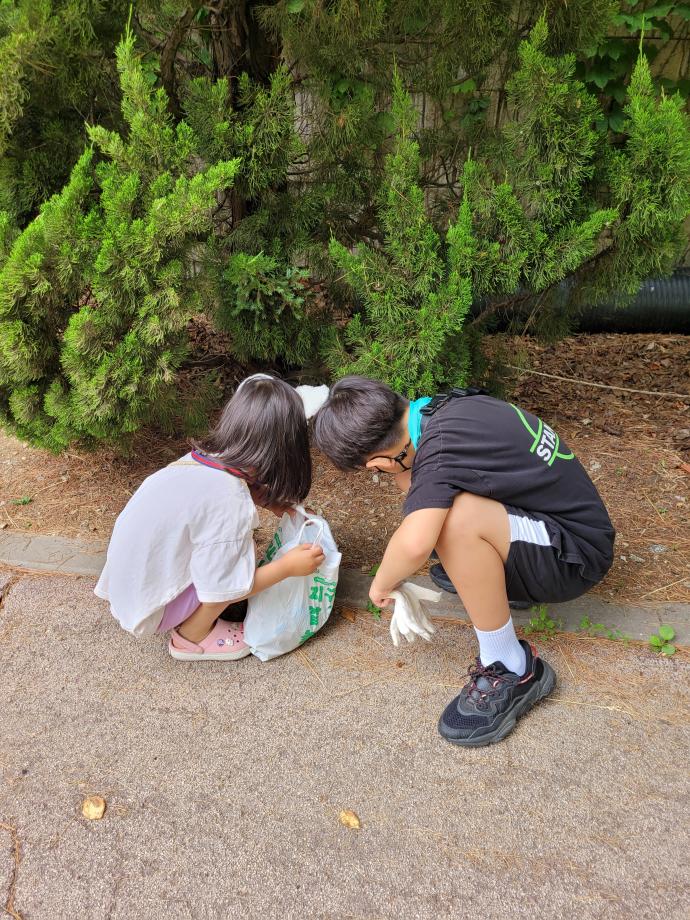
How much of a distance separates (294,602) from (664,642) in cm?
129

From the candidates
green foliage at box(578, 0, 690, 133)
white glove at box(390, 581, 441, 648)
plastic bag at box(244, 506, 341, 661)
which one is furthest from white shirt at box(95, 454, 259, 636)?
green foliage at box(578, 0, 690, 133)

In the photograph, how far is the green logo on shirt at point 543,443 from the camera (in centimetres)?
203

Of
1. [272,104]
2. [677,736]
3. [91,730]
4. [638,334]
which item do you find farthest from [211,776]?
[638,334]

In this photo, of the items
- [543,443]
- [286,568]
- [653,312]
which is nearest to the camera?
[543,443]

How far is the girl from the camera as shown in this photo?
6.91 ft

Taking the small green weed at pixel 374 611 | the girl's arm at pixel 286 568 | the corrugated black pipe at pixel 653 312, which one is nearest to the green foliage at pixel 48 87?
the girl's arm at pixel 286 568

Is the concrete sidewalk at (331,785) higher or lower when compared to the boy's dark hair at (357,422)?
lower

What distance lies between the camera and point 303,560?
221 centimetres

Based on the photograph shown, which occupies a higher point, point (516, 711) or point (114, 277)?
point (114, 277)

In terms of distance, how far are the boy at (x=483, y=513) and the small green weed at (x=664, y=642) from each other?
16.4 inches

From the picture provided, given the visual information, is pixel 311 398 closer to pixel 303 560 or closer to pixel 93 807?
pixel 303 560

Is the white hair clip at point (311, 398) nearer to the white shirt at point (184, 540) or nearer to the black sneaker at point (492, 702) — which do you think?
the white shirt at point (184, 540)

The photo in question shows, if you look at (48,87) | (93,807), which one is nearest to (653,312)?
(48,87)

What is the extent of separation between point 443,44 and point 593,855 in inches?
122
